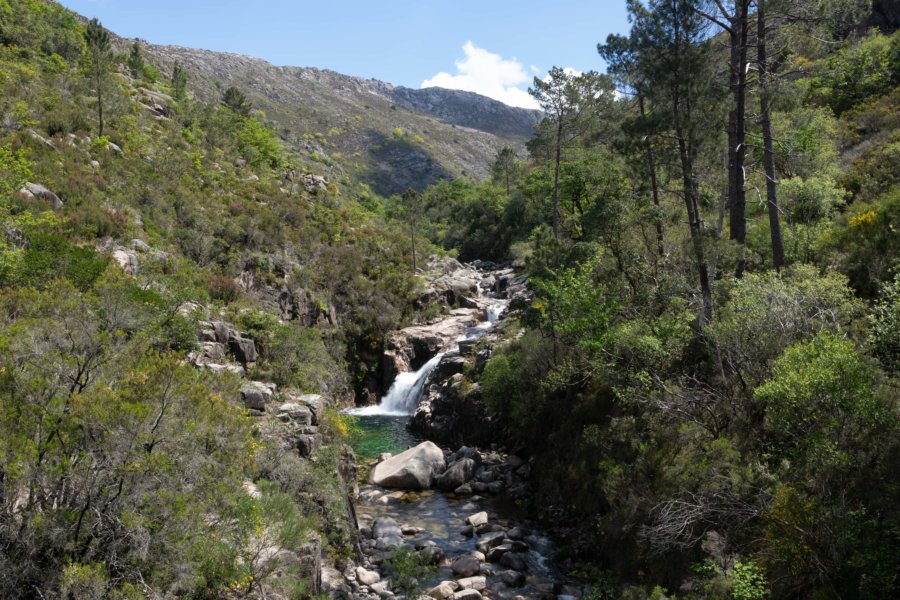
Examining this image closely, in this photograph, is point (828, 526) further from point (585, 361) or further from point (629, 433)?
point (585, 361)

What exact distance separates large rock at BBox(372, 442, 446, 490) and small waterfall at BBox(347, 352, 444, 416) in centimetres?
918

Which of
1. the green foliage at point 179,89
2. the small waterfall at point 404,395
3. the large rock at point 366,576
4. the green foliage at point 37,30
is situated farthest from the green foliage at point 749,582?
the green foliage at point 179,89

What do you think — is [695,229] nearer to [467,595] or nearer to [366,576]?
[467,595]

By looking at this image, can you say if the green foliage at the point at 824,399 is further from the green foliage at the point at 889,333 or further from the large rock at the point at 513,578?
the large rock at the point at 513,578

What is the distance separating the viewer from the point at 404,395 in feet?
97.6

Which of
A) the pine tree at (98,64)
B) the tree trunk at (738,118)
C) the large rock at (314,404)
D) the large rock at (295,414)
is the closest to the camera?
the tree trunk at (738,118)

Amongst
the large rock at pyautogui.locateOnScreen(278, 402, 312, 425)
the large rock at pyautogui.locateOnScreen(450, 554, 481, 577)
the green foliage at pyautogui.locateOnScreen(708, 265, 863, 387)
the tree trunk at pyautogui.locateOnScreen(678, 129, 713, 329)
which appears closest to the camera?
the green foliage at pyautogui.locateOnScreen(708, 265, 863, 387)

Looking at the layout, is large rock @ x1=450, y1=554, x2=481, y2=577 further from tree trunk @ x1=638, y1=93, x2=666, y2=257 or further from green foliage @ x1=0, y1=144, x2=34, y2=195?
green foliage @ x1=0, y1=144, x2=34, y2=195

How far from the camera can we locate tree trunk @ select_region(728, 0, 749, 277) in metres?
12.6

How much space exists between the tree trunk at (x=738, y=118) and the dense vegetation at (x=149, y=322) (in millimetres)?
12197

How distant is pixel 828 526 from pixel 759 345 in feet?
12.5

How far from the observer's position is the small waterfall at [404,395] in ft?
94.3

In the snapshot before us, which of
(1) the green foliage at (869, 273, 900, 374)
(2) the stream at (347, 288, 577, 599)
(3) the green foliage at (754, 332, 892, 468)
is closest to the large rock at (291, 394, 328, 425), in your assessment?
(2) the stream at (347, 288, 577, 599)

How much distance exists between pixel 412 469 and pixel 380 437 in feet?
21.3
